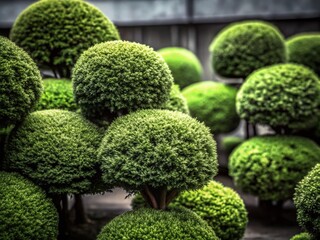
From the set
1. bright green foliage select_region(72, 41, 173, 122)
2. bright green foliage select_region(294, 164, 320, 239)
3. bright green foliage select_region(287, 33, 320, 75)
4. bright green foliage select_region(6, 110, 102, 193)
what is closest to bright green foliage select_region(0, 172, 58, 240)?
bright green foliage select_region(6, 110, 102, 193)

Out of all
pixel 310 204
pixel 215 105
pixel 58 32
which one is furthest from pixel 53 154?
pixel 215 105

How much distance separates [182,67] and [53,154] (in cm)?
553

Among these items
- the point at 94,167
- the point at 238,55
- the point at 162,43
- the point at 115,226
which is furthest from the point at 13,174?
the point at 162,43

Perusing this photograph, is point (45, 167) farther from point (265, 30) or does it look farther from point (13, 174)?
point (265, 30)

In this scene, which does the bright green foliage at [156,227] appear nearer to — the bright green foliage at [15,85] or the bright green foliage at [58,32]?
the bright green foliage at [15,85]

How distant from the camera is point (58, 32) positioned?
232 inches

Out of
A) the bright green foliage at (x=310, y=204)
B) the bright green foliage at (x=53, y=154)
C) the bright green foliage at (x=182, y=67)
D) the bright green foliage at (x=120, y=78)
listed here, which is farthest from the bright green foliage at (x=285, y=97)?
the bright green foliage at (x=53, y=154)

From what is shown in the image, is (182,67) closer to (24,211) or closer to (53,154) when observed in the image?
(53,154)

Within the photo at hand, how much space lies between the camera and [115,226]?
4.49 metres

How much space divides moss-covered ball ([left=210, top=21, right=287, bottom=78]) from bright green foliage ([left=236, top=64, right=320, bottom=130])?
0.76m

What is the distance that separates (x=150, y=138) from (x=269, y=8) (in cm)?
965

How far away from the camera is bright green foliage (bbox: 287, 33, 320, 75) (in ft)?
29.0

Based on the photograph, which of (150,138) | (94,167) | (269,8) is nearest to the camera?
(150,138)

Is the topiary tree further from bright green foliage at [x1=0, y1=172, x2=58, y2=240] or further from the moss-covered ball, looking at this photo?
the moss-covered ball
